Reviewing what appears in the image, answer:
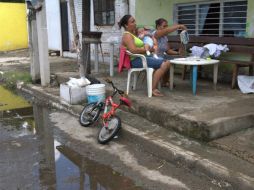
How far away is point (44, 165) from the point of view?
4.45m

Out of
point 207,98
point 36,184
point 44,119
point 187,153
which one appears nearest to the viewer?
point 36,184

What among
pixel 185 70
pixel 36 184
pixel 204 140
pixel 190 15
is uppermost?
pixel 190 15

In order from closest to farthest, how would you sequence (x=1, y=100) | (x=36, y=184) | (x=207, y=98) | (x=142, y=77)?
(x=36, y=184), (x=207, y=98), (x=142, y=77), (x=1, y=100)

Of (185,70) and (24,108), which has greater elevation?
(185,70)

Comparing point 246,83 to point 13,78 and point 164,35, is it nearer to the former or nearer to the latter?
point 164,35

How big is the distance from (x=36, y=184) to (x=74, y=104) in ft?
10.2

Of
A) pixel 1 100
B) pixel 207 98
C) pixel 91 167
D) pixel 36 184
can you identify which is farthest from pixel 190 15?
pixel 36 184

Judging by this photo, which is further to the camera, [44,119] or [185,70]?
[185,70]

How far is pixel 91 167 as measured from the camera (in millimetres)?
4387

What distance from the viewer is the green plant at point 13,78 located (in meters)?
9.64

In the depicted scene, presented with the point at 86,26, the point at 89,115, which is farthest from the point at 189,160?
the point at 86,26

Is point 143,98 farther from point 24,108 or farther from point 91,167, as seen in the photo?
point 24,108

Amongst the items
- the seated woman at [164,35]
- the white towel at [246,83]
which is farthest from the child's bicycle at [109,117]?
the white towel at [246,83]

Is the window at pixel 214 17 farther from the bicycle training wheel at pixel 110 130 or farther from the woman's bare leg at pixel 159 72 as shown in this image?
the bicycle training wheel at pixel 110 130
